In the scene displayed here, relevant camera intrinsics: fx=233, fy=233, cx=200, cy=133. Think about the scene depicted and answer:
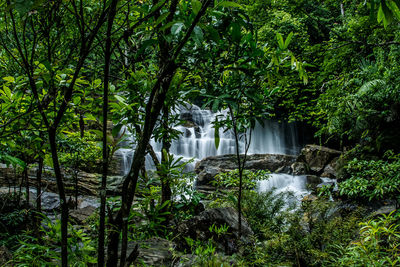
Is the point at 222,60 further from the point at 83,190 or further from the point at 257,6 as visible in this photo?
the point at 257,6

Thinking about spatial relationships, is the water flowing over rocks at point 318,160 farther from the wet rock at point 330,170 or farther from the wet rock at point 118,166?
the wet rock at point 118,166

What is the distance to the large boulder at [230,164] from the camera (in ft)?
34.2

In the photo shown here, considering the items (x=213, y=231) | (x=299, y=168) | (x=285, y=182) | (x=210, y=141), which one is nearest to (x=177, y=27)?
(x=213, y=231)

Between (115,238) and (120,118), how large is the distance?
644 mm

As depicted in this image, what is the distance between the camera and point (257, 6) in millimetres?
11125

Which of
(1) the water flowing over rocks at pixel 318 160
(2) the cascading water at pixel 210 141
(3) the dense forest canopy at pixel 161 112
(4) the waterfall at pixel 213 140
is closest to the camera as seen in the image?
(3) the dense forest canopy at pixel 161 112

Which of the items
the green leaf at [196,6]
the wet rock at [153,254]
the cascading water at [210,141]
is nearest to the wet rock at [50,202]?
the cascading water at [210,141]

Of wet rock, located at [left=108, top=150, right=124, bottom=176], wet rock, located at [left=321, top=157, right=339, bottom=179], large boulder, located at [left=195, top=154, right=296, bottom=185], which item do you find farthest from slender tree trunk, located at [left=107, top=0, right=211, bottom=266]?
wet rock, located at [left=321, top=157, right=339, bottom=179]

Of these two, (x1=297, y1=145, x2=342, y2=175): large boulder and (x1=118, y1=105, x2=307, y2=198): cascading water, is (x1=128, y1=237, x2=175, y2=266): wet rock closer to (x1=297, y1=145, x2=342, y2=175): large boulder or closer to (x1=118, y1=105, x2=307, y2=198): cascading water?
(x1=118, y1=105, x2=307, y2=198): cascading water

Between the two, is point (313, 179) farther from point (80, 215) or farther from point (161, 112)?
point (161, 112)

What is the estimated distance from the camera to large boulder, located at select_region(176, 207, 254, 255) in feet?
9.54

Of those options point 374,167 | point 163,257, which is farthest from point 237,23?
point 374,167

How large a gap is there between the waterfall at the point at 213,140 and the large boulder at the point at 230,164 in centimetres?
152

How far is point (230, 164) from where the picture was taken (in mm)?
11156
